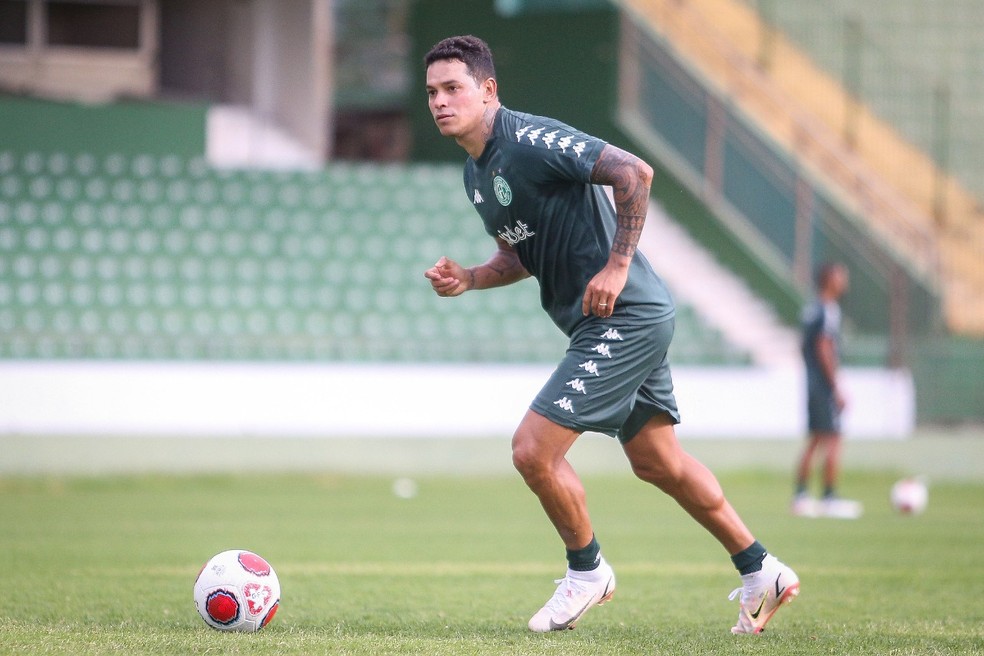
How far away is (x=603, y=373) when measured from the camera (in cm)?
548

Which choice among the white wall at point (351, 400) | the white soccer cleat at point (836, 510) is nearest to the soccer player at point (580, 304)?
the white soccer cleat at point (836, 510)

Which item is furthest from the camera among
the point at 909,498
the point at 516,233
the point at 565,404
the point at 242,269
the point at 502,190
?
the point at 242,269

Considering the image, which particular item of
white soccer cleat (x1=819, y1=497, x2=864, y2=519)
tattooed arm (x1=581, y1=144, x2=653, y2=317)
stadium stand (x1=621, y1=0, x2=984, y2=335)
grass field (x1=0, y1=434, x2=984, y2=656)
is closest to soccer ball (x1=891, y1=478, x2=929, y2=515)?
grass field (x1=0, y1=434, x2=984, y2=656)

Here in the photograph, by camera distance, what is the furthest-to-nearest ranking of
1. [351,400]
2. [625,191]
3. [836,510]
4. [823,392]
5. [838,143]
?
[838,143] → [351,400] → [823,392] → [836,510] → [625,191]

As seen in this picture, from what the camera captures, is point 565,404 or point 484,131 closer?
point 565,404

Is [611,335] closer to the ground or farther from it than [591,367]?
farther from it

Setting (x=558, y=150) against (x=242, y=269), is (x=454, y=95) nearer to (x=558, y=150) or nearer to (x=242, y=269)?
(x=558, y=150)

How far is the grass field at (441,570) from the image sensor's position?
538 centimetres

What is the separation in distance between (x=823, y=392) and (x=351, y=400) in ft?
20.3

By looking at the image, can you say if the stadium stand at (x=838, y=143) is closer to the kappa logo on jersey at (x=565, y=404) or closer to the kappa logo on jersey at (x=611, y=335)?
the kappa logo on jersey at (x=611, y=335)

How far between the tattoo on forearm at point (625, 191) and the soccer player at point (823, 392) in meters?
7.91

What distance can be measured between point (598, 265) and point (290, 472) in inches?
451

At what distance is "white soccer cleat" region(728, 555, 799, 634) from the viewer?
18.8 ft

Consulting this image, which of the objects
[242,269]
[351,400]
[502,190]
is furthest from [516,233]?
[242,269]
